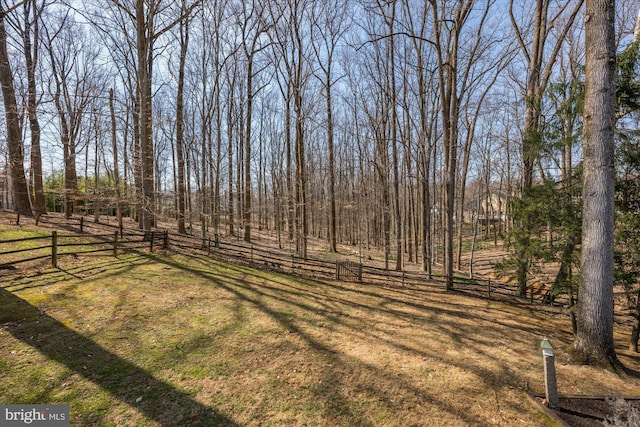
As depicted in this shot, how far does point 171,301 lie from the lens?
21.4ft

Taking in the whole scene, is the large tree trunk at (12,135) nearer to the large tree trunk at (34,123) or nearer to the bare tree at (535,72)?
the large tree trunk at (34,123)

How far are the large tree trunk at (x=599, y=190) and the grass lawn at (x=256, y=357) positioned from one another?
569 millimetres

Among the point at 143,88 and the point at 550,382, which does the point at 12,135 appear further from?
the point at 550,382

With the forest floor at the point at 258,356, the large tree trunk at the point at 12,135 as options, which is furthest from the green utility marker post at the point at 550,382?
the large tree trunk at the point at 12,135

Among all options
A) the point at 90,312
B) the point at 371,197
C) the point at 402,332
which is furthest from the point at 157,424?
the point at 371,197

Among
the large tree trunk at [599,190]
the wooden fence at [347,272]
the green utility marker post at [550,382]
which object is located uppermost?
the large tree trunk at [599,190]

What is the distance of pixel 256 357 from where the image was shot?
4.59m

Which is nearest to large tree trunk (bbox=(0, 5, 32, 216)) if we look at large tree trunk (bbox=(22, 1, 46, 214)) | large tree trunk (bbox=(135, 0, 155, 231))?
large tree trunk (bbox=(22, 1, 46, 214))

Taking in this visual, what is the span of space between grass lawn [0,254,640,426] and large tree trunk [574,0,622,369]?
0.57 metres

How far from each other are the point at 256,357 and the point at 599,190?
6.56 meters

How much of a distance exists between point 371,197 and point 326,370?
20584 mm

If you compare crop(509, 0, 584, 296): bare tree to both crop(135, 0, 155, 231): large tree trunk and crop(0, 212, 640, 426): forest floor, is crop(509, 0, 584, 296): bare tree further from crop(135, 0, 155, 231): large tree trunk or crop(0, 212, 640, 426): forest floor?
crop(135, 0, 155, 231): large tree trunk

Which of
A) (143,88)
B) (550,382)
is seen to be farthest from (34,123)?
(550,382)

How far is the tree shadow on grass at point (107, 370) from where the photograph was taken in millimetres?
3231
